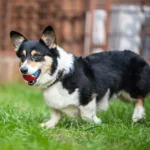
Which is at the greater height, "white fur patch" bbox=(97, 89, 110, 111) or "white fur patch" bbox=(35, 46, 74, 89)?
"white fur patch" bbox=(35, 46, 74, 89)

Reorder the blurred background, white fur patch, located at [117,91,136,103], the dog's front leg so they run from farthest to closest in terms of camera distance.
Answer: the blurred background, white fur patch, located at [117,91,136,103], the dog's front leg

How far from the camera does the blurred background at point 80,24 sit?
486 inches

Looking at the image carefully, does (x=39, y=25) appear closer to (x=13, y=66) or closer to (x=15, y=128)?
(x=13, y=66)

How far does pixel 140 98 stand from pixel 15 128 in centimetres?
202

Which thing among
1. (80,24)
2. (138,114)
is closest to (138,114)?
(138,114)

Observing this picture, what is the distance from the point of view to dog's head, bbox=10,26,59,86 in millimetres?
6195

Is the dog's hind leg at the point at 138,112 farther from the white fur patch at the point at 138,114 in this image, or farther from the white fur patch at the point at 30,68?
the white fur patch at the point at 30,68

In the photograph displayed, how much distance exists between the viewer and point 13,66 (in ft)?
40.3

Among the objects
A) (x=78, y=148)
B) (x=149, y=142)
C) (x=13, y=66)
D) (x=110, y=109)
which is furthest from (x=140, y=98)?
(x=13, y=66)

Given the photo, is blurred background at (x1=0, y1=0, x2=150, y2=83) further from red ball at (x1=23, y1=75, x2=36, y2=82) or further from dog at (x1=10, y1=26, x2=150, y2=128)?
red ball at (x1=23, y1=75, x2=36, y2=82)


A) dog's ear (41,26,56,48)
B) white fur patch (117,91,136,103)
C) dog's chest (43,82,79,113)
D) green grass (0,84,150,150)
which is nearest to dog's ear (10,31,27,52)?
dog's ear (41,26,56,48)

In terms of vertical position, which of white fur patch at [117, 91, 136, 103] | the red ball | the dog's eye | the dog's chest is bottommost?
white fur patch at [117, 91, 136, 103]

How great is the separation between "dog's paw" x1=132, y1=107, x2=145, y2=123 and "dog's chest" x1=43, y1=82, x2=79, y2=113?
0.90 metres

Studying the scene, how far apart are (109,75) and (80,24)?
5870 mm
